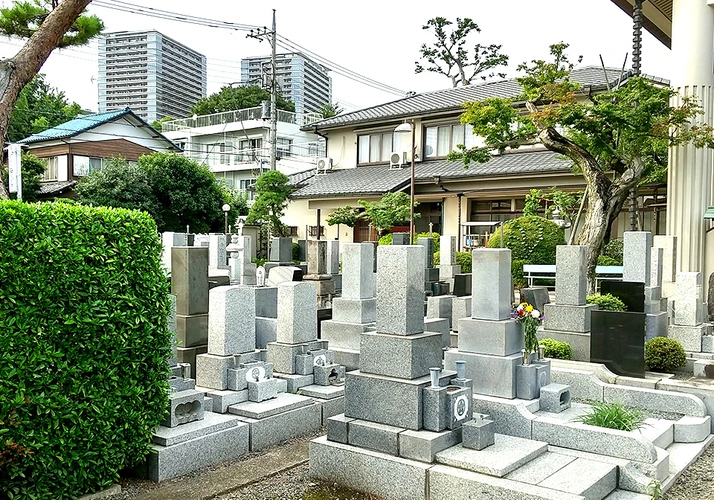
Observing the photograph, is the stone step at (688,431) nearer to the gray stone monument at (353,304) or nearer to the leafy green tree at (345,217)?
the gray stone monument at (353,304)

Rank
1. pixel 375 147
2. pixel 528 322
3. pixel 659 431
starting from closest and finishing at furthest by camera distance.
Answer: pixel 659 431 < pixel 528 322 < pixel 375 147

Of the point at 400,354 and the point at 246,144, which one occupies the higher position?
the point at 246,144

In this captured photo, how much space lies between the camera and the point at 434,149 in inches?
1140

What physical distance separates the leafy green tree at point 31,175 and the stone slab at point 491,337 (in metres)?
27.7

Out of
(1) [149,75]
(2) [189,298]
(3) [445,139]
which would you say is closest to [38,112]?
(1) [149,75]

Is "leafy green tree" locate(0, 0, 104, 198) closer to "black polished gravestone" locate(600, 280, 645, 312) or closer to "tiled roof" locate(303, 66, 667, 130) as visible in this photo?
"black polished gravestone" locate(600, 280, 645, 312)

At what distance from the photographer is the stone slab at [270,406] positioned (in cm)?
699

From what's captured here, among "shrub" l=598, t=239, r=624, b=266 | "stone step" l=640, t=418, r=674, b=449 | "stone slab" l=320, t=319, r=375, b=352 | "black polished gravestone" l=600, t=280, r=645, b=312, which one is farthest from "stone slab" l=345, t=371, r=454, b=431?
"shrub" l=598, t=239, r=624, b=266

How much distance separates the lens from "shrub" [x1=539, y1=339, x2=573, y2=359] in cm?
941

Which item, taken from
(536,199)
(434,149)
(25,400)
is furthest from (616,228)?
(25,400)

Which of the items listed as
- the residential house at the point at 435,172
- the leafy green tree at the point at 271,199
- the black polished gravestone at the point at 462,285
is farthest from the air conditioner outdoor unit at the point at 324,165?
the black polished gravestone at the point at 462,285

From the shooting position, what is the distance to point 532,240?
809 inches

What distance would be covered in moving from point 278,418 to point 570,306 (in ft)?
18.1

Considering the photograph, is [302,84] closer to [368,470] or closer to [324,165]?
[324,165]
